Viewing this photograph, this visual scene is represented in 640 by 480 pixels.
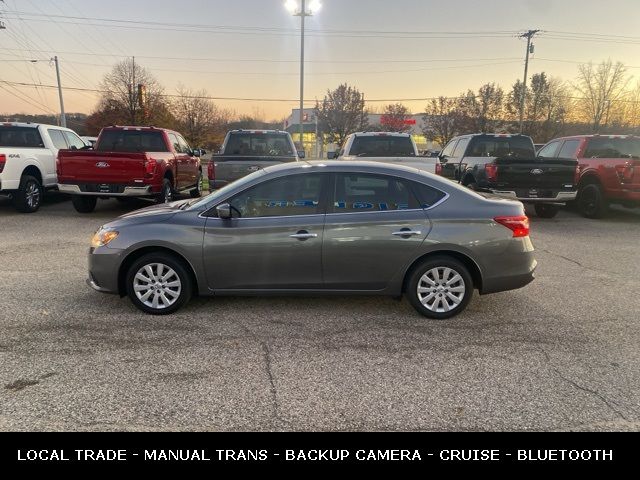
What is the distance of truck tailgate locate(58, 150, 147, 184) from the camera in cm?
964

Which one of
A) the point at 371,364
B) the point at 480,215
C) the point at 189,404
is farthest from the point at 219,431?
the point at 480,215

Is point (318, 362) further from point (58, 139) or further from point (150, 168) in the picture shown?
point (58, 139)

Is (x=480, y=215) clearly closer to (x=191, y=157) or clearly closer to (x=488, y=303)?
(x=488, y=303)

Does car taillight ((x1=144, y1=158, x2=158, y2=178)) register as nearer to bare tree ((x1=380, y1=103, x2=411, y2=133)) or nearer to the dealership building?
the dealership building

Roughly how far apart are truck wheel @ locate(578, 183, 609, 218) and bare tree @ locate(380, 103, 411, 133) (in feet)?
164

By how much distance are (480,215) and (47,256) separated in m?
6.32

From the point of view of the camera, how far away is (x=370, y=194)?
4637 millimetres

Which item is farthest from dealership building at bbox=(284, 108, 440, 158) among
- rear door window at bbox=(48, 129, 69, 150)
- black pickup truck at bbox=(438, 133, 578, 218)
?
black pickup truck at bbox=(438, 133, 578, 218)

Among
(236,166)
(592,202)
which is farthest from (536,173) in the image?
(236,166)

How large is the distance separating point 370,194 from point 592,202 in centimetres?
909

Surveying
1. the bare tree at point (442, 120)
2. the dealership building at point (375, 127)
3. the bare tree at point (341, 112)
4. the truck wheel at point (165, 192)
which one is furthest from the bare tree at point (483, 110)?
the truck wheel at point (165, 192)

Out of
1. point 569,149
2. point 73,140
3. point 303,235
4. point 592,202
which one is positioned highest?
point 569,149

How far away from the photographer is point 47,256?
7.05 m

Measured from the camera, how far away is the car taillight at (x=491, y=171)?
33.4 ft
